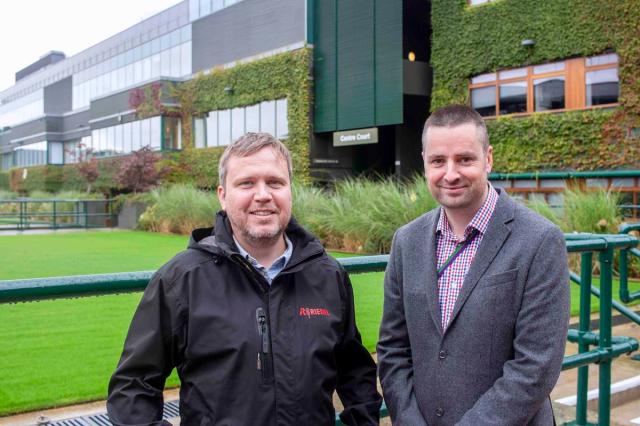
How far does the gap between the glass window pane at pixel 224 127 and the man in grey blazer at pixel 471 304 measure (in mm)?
33010

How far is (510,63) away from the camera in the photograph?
74.8 ft

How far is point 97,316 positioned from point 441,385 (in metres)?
6.53

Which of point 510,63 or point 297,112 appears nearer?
point 510,63

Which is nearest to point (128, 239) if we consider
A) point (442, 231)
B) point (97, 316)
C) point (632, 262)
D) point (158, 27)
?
point (97, 316)

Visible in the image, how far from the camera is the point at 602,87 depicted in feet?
66.3

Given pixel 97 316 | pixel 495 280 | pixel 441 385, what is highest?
pixel 495 280

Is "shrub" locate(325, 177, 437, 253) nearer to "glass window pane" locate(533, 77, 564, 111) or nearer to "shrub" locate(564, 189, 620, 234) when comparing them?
"shrub" locate(564, 189, 620, 234)

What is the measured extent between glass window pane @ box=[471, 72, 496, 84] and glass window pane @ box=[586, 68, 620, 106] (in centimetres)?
376

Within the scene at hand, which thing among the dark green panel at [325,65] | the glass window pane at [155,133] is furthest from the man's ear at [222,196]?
the glass window pane at [155,133]

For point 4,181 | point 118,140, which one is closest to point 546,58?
point 118,140

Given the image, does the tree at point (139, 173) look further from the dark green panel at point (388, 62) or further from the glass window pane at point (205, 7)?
the dark green panel at point (388, 62)

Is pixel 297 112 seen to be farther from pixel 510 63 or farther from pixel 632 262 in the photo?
pixel 632 262

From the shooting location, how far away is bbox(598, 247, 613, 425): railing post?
393 cm

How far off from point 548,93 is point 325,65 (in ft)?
37.2
